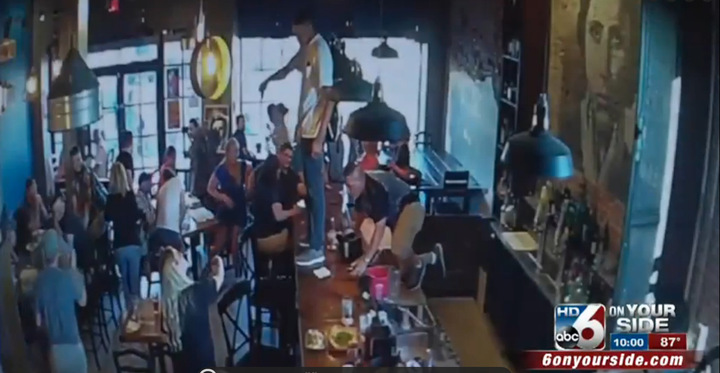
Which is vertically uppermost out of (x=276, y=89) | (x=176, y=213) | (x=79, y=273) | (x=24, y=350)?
(x=276, y=89)

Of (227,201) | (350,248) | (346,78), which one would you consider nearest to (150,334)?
(227,201)

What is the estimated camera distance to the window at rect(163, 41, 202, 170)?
1.88m

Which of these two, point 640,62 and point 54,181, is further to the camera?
point 54,181

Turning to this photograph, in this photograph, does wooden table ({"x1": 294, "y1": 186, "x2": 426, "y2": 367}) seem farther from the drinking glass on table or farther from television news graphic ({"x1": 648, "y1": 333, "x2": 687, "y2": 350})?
television news graphic ({"x1": 648, "y1": 333, "x2": 687, "y2": 350})

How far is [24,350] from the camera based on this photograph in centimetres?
201

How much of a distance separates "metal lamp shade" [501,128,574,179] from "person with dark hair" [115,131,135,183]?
727mm

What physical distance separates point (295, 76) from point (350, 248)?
351 mm

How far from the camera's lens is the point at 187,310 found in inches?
77.2

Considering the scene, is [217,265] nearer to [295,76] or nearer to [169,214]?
[169,214]

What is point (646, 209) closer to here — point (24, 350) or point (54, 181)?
point (54, 181)

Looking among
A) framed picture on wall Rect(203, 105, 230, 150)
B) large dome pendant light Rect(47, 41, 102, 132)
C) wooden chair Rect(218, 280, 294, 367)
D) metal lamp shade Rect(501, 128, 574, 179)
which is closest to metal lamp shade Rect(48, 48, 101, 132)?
large dome pendant light Rect(47, 41, 102, 132)

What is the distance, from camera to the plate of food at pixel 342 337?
1925 mm

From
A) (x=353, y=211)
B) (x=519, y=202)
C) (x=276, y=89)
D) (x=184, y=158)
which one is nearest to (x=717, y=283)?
(x=519, y=202)

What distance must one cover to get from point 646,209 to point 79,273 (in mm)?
1126
